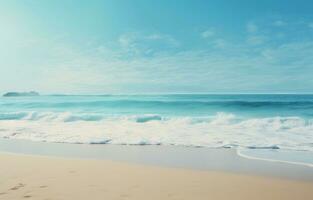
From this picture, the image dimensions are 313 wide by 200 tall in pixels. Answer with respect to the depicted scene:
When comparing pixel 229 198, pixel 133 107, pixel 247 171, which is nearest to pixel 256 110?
pixel 133 107

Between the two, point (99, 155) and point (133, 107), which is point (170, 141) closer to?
point (99, 155)

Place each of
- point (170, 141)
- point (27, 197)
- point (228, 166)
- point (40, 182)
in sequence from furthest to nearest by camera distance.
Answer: point (170, 141), point (228, 166), point (40, 182), point (27, 197)

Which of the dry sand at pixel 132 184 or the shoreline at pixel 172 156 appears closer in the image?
the dry sand at pixel 132 184

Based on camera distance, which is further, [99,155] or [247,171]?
[99,155]

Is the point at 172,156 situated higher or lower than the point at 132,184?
lower

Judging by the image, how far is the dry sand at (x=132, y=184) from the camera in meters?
4.41

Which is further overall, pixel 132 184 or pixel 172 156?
pixel 172 156

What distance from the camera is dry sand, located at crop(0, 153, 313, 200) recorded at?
441 cm

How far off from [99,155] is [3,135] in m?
6.00

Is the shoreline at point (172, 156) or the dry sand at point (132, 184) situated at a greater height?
the dry sand at point (132, 184)

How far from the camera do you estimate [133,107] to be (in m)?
31.9

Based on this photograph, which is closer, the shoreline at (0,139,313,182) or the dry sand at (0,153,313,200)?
the dry sand at (0,153,313,200)

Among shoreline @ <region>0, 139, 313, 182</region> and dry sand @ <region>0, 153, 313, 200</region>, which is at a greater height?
dry sand @ <region>0, 153, 313, 200</region>

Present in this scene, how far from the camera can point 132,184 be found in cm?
500
